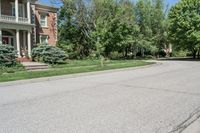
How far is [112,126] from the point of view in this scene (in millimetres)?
5801

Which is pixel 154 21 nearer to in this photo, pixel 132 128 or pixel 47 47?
pixel 47 47

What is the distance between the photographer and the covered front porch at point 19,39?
29.3 meters

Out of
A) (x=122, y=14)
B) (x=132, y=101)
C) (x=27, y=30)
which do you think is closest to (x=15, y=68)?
(x=27, y=30)

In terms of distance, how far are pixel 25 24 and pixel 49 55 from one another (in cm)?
508

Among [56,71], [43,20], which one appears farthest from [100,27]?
[56,71]

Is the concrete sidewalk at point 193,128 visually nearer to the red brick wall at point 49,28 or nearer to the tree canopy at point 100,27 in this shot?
the tree canopy at point 100,27

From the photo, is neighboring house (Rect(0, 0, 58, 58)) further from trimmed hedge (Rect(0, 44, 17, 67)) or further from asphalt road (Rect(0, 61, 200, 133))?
asphalt road (Rect(0, 61, 200, 133))

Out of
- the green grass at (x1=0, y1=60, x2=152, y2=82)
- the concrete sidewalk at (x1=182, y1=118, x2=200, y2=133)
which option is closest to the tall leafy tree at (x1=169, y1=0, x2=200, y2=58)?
the green grass at (x1=0, y1=60, x2=152, y2=82)

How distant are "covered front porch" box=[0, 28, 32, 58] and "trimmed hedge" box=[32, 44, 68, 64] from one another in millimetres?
2286

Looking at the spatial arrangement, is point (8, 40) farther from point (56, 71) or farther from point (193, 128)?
point (193, 128)

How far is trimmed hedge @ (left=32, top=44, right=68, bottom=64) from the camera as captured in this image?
2695 centimetres

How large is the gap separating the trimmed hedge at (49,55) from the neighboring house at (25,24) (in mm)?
2369

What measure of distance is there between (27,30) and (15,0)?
11.4 ft

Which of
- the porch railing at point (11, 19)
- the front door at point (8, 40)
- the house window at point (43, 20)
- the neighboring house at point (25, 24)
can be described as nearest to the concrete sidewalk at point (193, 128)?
the neighboring house at point (25, 24)
